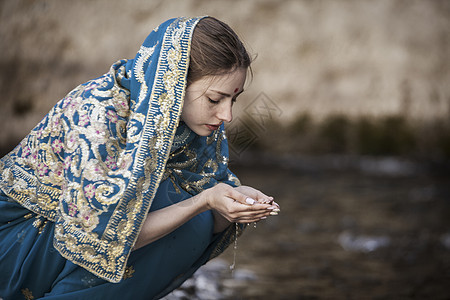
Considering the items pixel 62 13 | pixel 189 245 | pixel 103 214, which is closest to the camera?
pixel 103 214

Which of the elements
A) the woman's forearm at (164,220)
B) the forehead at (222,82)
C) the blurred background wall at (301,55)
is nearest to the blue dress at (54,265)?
the woman's forearm at (164,220)

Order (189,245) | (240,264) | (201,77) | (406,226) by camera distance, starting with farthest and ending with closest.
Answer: (406,226), (240,264), (189,245), (201,77)

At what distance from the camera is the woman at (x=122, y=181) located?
1650 millimetres

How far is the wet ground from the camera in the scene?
9.99ft

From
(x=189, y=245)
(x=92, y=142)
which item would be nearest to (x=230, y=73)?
(x=92, y=142)

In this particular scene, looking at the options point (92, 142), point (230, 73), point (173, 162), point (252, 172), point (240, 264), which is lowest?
point (252, 172)

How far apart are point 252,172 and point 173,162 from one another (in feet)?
14.6

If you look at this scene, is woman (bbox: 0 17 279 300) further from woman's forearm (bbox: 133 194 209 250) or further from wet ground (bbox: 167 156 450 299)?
wet ground (bbox: 167 156 450 299)

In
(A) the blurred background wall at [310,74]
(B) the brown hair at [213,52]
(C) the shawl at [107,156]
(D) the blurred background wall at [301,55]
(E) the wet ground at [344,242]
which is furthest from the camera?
(D) the blurred background wall at [301,55]

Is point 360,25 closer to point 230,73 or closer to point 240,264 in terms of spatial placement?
point 240,264

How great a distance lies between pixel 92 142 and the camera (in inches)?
65.2

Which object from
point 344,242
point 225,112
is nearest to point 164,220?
point 225,112

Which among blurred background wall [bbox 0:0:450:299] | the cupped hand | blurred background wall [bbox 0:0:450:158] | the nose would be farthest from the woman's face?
blurred background wall [bbox 0:0:450:158]

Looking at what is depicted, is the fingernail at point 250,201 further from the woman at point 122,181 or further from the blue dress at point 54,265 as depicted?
the blue dress at point 54,265
